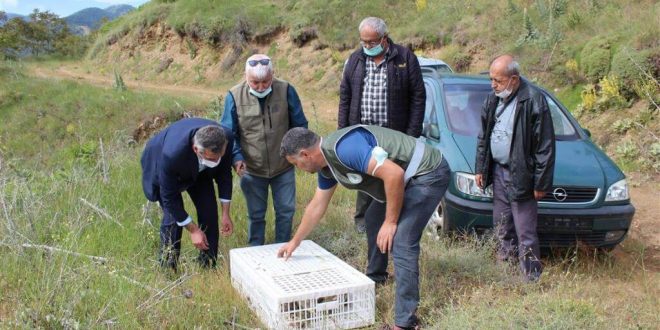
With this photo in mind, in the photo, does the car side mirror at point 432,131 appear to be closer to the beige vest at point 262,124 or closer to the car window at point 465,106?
the car window at point 465,106

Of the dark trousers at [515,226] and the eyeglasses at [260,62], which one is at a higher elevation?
the eyeglasses at [260,62]

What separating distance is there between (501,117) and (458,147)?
1.05m

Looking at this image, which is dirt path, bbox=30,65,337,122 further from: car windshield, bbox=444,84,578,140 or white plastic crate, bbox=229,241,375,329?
white plastic crate, bbox=229,241,375,329

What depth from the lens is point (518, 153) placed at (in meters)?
4.25

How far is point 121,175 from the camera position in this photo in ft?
23.4

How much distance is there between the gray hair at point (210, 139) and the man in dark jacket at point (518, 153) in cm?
199

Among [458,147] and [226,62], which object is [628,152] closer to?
[458,147]

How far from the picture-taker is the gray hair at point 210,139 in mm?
3715

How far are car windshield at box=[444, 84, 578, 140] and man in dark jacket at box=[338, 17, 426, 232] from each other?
0.79m

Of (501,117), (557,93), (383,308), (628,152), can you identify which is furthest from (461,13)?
(383,308)

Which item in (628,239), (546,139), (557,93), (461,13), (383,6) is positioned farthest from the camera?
(383,6)

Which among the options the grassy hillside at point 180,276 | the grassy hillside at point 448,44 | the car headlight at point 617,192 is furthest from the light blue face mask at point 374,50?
the grassy hillside at point 448,44

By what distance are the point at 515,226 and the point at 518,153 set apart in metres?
0.55

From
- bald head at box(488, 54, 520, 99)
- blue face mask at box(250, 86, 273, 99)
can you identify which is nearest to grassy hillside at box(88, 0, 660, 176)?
bald head at box(488, 54, 520, 99)
